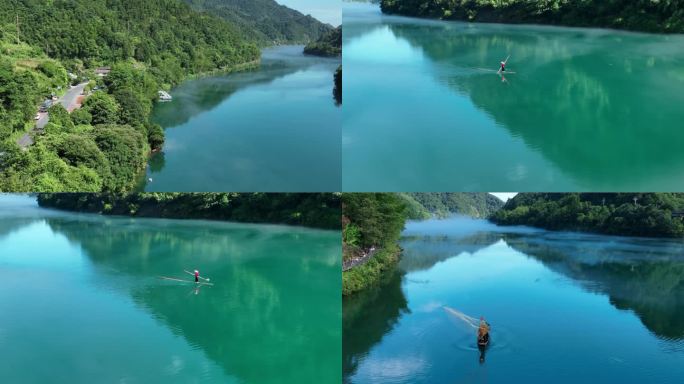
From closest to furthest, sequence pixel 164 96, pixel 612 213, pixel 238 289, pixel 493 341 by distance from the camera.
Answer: pixel 493 341, pixel 238 289, pixel 612 213, pixel 164 96

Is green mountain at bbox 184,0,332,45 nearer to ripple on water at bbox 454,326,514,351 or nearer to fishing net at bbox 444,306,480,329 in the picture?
fishing net at bbox 444,306,480,329

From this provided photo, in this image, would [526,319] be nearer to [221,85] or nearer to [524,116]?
[524,116]

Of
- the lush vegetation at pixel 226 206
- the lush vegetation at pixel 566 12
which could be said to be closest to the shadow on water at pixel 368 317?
the lush vegetation at pixel 226 206

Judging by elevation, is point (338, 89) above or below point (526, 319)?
above

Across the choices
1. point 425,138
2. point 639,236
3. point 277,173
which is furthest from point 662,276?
point 277,173

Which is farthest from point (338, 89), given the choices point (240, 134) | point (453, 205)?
point (453, 205)

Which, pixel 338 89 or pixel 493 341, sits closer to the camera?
pixel 493 341
